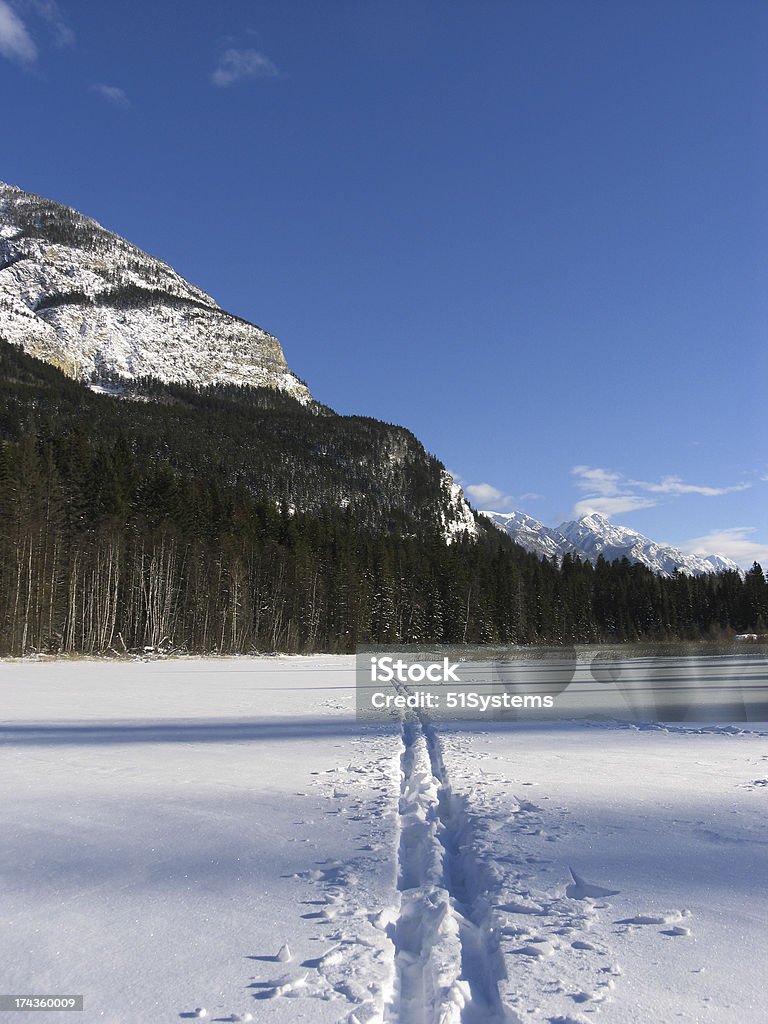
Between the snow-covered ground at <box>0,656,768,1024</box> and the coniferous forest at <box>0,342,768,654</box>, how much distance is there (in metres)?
30.7

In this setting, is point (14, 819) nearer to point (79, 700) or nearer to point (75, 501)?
point (79, 700)

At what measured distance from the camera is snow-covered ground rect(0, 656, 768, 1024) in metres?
2.63

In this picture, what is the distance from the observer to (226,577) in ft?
156

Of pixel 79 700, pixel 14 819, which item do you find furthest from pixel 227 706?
pixel 14 819

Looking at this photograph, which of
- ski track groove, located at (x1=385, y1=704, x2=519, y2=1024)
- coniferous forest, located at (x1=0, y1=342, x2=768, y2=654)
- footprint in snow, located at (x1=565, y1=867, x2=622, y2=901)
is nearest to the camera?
ski track groove, located at (x1=385, y1=704, x2=519, y2=1024)

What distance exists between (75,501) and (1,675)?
19.2 meters

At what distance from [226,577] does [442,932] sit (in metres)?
46.0

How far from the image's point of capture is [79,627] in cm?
3984

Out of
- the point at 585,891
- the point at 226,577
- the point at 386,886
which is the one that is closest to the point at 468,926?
the point at 386,886

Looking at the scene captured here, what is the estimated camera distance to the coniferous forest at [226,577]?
3600cm
